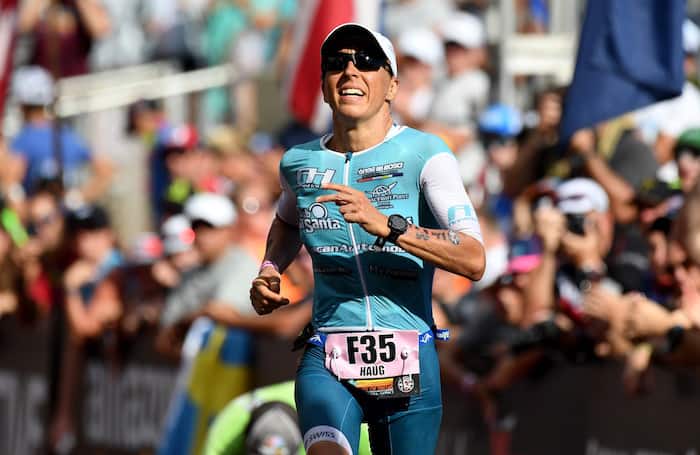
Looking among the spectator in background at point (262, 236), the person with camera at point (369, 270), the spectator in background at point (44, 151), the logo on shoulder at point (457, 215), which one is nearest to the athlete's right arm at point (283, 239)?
the person with camera at point (369, 270)

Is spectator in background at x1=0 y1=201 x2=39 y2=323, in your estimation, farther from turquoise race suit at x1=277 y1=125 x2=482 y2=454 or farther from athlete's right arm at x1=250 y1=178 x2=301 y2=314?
turquoise race suit at x1=277 y1=125 x2=482 y2=454

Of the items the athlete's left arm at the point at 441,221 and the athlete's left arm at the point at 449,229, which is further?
the athlete's left arm at the point at 449,229

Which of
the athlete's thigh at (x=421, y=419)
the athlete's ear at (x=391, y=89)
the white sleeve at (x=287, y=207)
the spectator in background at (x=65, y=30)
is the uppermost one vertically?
the spectator in background at (x=65, y=30)

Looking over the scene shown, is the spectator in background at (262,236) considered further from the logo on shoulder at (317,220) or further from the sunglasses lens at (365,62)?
the sunglasses lens at (365,62)

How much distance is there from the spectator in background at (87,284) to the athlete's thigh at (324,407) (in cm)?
716

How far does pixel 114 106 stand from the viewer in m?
19.1

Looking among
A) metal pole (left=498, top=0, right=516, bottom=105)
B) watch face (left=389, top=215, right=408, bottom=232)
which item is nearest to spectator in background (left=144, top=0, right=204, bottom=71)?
metal pole (left=498, top=0, right=516, bottom=105)

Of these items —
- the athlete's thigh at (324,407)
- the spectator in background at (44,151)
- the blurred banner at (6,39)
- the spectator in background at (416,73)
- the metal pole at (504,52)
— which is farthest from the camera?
the spectator in background at (44,151)

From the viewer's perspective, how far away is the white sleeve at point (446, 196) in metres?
6.18

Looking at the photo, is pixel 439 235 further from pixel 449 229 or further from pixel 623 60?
pixel 623 60

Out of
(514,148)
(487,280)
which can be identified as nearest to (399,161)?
(487,280)

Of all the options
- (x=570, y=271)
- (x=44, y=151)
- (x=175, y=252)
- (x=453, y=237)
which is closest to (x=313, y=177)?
(x=453, y=237)

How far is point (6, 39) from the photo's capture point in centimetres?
1520

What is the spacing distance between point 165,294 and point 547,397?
425cm
